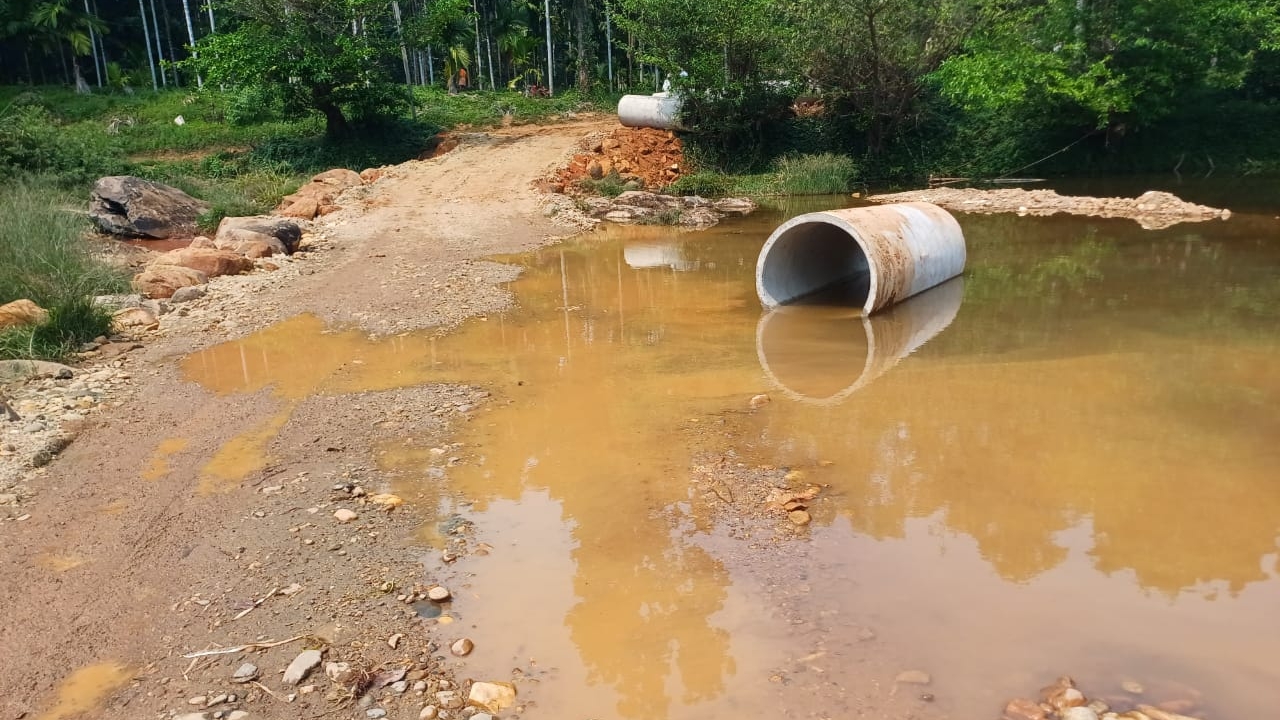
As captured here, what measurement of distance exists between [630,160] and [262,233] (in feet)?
29.9

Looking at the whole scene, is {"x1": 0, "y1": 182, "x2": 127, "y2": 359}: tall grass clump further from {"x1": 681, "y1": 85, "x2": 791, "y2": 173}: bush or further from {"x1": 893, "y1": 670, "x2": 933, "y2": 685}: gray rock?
{"x1": 681, "y1": 85, "x2": 791, "y2": 173}: bush

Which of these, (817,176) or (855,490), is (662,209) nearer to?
(817,176)

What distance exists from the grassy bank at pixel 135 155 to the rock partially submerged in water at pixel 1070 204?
41.0 feet

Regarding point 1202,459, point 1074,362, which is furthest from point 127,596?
point 1074,362

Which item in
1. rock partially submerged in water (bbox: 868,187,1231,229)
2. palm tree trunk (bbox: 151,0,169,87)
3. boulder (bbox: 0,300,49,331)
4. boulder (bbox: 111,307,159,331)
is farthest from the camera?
palm tree trunk (bbox: 151,0,169,87)

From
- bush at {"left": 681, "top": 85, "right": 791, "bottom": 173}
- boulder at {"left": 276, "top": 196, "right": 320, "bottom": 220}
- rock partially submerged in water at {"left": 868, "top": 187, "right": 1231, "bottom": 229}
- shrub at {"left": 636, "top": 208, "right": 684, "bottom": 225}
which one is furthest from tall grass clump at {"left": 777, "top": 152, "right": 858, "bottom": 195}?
boulder at {"left": 276, "top": 196, "right": 320, "bottom": 220}

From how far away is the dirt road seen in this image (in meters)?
3.64

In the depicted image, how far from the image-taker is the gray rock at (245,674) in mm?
3588

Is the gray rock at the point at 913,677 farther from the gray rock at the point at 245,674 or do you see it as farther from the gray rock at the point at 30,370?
the gray rock at the point at 30,370

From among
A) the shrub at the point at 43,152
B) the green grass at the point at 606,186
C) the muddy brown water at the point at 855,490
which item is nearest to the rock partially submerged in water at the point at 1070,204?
the green grass at the point at 606,186

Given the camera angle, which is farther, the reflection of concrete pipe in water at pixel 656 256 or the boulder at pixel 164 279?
the reflection of concrete pipe in water at pixel 656 256

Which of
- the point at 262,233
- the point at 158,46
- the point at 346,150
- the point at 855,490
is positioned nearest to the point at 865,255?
the point at 855,490

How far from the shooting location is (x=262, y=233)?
12.5 m

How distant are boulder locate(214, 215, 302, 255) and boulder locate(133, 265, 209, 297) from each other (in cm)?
147
